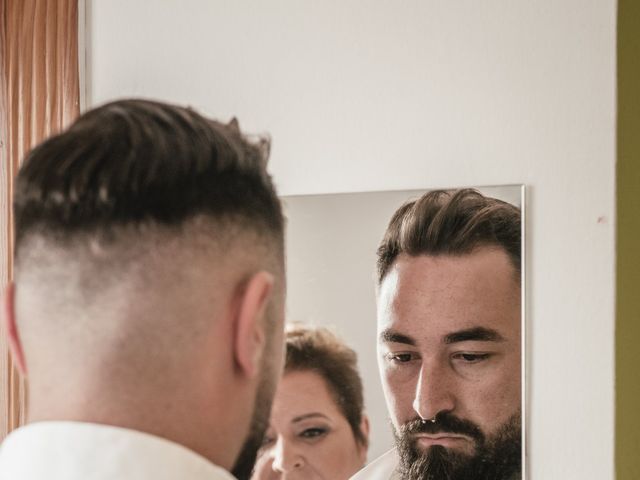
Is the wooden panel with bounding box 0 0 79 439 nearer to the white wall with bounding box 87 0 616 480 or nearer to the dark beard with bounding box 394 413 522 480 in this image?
the white wall with bounding box 87 0 616 480

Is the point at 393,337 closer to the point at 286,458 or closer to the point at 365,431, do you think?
the point at 365,431

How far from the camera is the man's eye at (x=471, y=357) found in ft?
5.39

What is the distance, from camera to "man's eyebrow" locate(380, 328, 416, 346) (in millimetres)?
1718

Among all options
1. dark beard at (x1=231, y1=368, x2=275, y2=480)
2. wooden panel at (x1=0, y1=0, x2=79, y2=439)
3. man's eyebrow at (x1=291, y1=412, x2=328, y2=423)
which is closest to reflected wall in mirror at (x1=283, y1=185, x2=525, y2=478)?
man's eyebrow at (x1=291, y1=412, x2=328, y2=423)

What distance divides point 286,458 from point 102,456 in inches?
50.9

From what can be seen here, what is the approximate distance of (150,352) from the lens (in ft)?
2.13

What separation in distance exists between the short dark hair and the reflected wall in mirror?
1020 millimetres

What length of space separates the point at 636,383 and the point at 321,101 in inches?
34.2

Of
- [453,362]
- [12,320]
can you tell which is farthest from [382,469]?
[12,320]

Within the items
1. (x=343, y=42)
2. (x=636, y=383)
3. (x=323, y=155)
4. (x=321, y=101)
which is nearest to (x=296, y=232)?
(x=323, y=155)

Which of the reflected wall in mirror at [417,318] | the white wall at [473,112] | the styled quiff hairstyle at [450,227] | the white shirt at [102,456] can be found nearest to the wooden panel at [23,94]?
the white wall at [473,112]

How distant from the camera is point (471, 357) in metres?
1.65

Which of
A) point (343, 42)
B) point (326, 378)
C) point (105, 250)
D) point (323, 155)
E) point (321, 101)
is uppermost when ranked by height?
point (343, 42)

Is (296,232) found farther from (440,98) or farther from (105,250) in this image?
(105,250)
